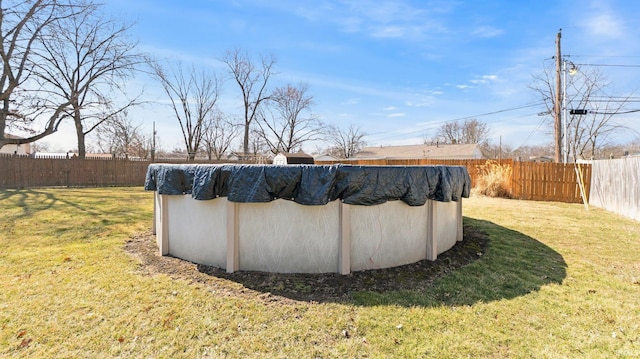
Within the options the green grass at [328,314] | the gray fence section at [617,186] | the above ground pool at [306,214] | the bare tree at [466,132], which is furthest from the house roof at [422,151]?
the above ground pool at [306,214]

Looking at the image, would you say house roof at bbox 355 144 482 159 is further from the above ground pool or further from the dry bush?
the above ground pool

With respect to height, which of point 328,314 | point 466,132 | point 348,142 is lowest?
point 328,314

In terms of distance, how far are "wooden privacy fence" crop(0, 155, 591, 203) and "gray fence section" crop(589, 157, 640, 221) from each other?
0.62 meters

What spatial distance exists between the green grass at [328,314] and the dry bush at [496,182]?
7247 millimetres

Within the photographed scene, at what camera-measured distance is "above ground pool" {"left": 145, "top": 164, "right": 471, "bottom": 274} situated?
3016 millimetres

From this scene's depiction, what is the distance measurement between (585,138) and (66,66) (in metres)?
40.8

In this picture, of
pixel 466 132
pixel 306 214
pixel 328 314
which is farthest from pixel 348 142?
pixel 328 314

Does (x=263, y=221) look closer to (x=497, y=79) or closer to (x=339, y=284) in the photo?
(x=339, y=284)

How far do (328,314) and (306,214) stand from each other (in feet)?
3.57

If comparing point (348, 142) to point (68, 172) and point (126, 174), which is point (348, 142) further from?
point (68, 172)

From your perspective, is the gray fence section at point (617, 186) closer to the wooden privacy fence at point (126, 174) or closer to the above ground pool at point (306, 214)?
the wooden privacy fence at point (126, 174)

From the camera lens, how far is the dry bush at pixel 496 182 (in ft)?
35.1

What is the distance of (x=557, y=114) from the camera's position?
11.9m

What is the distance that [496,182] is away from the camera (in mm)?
10805
